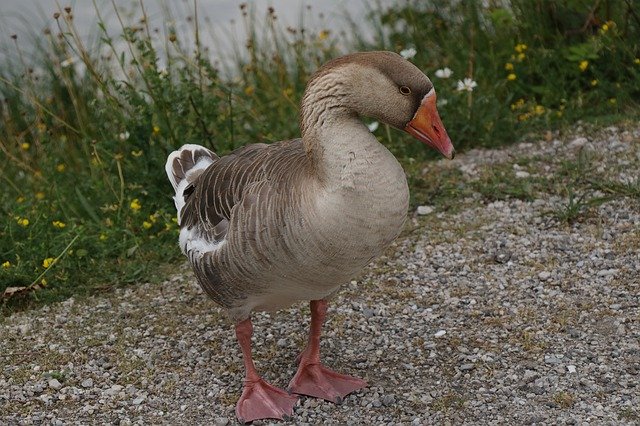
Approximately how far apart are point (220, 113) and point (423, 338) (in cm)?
312

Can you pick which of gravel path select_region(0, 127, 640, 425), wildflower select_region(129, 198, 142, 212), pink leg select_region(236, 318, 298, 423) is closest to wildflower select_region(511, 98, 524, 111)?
gravel path select_region(0, 127, 640, 425)

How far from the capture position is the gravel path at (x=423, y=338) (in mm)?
4496

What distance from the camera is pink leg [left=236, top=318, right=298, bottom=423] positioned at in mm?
4480

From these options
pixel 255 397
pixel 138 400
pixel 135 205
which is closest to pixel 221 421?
pixel 255 397

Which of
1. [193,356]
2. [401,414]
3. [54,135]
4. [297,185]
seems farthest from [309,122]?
[54,135]

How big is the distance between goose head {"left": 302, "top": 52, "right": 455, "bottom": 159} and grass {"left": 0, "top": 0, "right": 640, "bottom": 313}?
8.55 feet

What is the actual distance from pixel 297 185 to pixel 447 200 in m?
2.98

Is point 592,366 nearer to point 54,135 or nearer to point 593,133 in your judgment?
point 593,133

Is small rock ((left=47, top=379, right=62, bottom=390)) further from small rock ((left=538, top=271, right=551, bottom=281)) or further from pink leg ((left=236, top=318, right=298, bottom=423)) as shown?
small rock ((left=538, top=271, right=551, bottom=281))

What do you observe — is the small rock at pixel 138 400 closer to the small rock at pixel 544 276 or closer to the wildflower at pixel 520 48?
the small rock at pixel 544 276

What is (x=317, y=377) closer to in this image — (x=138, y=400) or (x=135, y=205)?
(x=138, y=400)

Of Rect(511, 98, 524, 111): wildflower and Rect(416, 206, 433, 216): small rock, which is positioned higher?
Rect(511, 98, 524, 111): wildflower

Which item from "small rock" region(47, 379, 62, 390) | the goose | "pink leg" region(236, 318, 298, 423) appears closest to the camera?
the goose

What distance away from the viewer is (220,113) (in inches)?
294
